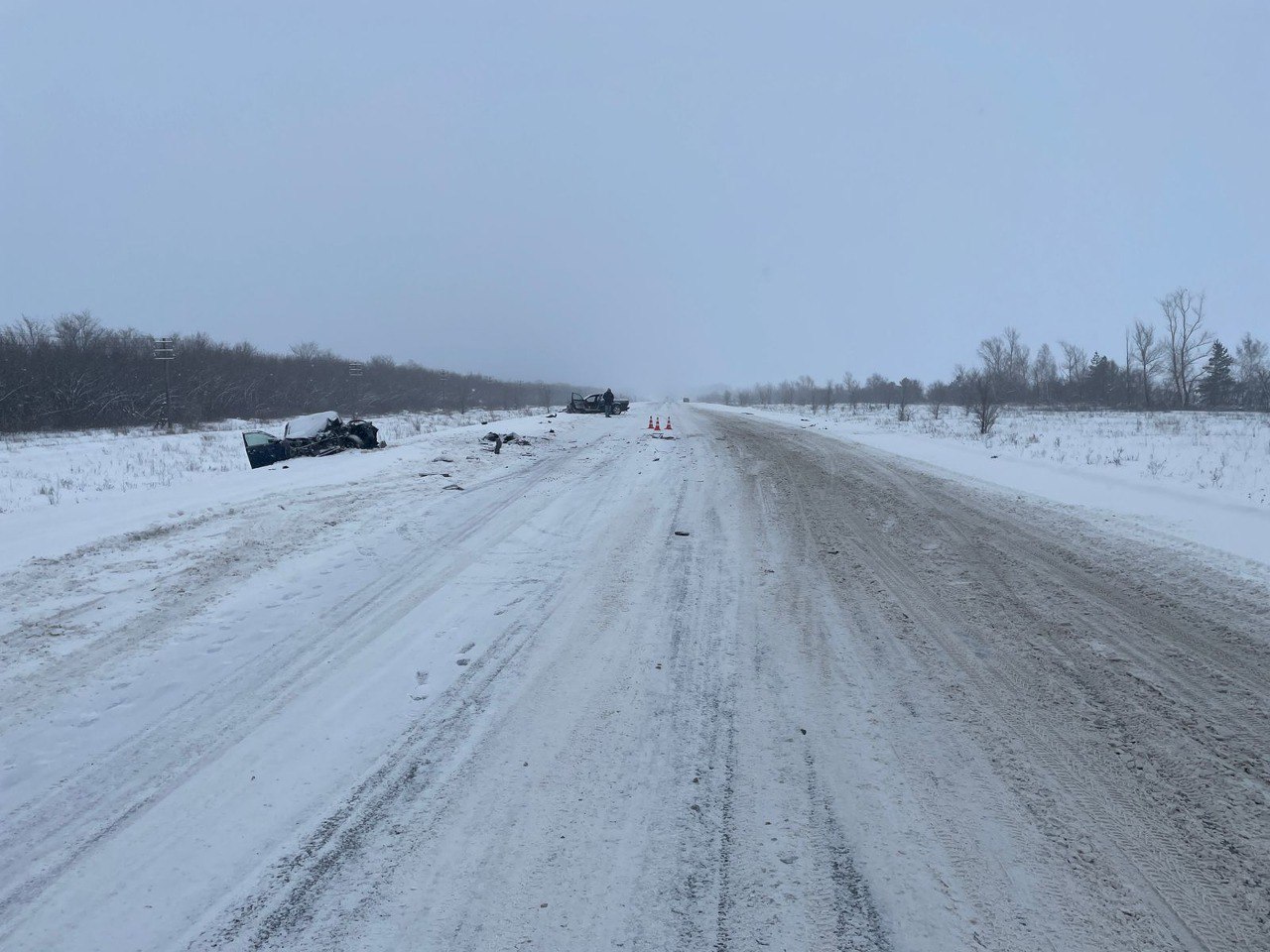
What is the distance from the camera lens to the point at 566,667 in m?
4.27

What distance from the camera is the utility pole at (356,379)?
2832 inches

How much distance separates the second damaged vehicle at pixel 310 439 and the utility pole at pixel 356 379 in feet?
195

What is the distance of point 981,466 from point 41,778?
1534 cm

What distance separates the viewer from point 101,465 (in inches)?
782

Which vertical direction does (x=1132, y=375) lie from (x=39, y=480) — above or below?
above

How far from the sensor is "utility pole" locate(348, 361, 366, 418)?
7194cm

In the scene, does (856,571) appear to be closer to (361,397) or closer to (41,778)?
(41,778)

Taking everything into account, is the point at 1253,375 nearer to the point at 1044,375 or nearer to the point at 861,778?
the point at 1044,375

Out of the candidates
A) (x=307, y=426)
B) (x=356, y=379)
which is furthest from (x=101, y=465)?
(x=356, y=379)

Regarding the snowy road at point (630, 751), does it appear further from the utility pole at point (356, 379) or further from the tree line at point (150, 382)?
the utility pole at point (356, 379)

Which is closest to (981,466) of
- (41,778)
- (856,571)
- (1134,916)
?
(856,571)

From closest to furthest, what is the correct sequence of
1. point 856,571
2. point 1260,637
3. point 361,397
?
point 1260,637, point 856,571, point 361,397

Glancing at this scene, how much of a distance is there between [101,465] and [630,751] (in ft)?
77.5

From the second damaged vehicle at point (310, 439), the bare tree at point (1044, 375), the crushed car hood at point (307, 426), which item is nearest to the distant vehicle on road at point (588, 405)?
the second damaged vehicle at point (310, 439)
